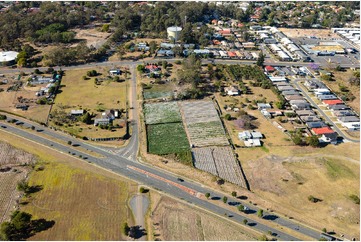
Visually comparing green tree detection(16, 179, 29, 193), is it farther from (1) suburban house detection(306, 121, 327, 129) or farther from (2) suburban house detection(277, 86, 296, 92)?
(2) suburban house detection(277, 86, 296, 92)

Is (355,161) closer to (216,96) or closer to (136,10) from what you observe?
(216,96)

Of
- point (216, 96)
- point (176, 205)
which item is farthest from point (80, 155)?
point (216, 96)

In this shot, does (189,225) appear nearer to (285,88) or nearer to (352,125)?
(352,125)

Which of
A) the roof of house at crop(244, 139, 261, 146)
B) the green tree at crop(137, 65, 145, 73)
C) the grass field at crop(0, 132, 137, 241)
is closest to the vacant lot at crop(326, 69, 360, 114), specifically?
the roof of house at crop(244, 139, 261, 146)

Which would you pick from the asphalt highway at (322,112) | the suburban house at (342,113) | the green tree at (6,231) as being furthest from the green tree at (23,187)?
the suburban house at (342,113)

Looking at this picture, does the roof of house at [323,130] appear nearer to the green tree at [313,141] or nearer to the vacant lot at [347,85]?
the green tree at [313,141]
